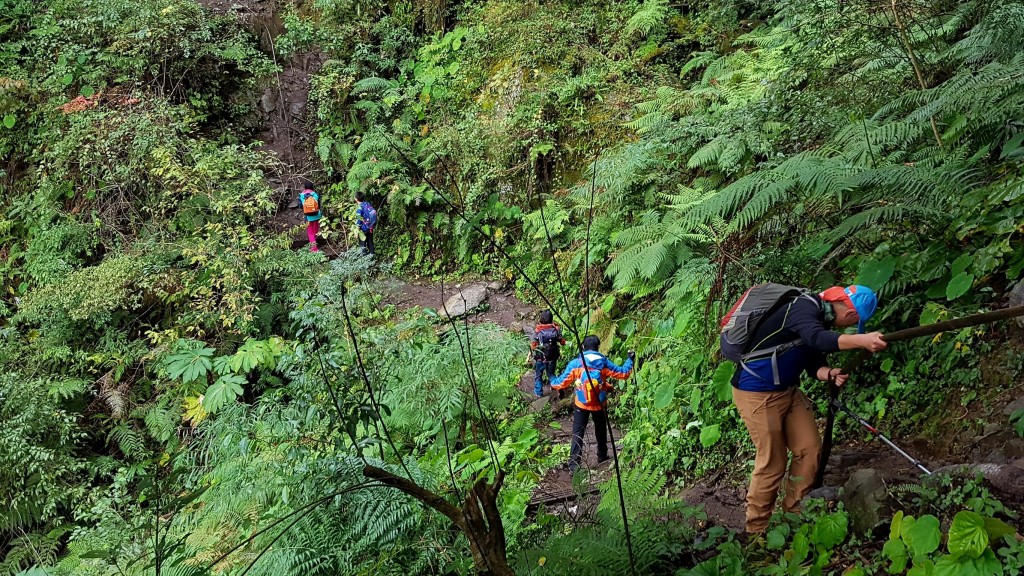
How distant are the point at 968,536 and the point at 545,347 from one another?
5198mm

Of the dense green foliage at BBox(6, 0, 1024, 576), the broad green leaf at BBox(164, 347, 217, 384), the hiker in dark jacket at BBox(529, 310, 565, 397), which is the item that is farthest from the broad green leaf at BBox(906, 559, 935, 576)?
the broad green leaf at BBox(164, 347, 217, 384)

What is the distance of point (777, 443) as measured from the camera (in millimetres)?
3469

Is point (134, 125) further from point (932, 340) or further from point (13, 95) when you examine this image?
point (932, 340)

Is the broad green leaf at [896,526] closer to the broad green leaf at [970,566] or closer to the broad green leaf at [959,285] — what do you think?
the broad green leaf at [970,566]

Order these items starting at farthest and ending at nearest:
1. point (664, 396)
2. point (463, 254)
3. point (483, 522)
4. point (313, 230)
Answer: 1. point (313, 230)
2. point (463, 254)
3. point (664, 396)
4. point (483, 522)

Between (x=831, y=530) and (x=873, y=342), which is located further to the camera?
(x=831, y=530)

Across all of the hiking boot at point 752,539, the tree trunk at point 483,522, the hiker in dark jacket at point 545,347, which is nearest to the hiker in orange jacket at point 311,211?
the hiker in dark jacket at point 545,347

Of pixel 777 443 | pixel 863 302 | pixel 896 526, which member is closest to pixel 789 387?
pixel 777 443

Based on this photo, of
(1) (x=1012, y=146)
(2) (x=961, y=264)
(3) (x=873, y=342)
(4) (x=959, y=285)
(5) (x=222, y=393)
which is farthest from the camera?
(5) (x=222, y=393)

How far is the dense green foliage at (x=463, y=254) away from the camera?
3.47 metres

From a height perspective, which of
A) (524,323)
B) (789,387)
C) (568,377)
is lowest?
(524,323)

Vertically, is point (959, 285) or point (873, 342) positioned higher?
point (873, 342)

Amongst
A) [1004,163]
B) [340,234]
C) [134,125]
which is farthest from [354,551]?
[134,125]

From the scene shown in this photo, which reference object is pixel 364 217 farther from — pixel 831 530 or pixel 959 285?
pixel 831 530
